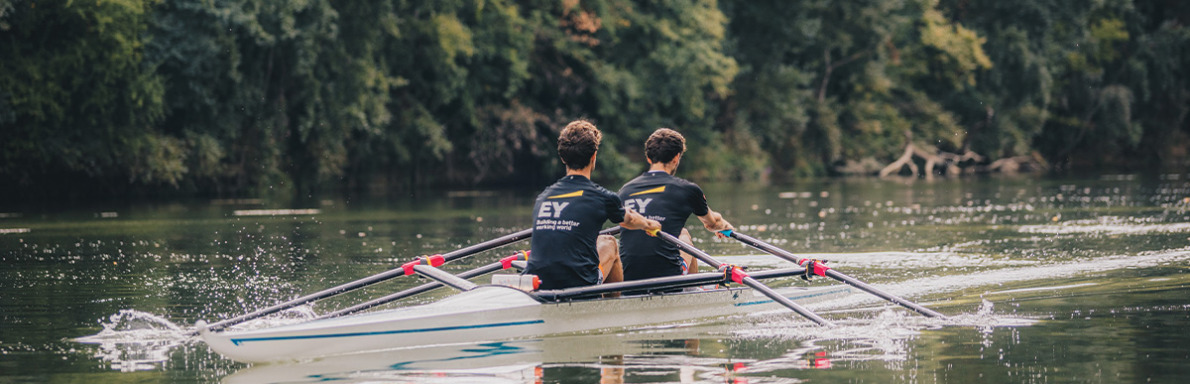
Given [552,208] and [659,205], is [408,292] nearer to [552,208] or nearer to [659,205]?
[552,208]

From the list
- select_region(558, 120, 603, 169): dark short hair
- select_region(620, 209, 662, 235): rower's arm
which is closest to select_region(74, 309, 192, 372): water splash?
select_region(558, 120, 603, 169): dark short hair

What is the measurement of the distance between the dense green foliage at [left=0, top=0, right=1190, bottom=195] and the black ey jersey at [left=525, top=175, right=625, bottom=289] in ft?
79.6

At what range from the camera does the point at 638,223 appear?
1100 cm

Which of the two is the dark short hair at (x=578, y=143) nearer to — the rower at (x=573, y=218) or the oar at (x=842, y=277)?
the rower at (x=573, y=218)

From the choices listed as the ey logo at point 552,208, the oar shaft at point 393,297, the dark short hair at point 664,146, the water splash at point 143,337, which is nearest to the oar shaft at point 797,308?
the dark short hair at point 664,146

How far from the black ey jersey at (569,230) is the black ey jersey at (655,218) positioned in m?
1.01

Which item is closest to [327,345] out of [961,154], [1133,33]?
[961,154]

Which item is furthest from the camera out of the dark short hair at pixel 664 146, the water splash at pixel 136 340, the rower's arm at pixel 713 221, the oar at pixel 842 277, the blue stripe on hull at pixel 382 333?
the rower's arm at pixel 713 221

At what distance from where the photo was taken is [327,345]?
9352 millimetres

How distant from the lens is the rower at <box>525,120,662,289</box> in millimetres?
10219

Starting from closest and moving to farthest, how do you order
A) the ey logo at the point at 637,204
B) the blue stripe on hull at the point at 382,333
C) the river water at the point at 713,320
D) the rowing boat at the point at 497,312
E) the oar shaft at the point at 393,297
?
1. the river water at the point at 713,320
2. the blue stripe on hull at the point at 382,333
3. the rowing boat at the point at 497,312
4. the oar shaft at the point at 393,297
5. the ey logo at the point at 637,204

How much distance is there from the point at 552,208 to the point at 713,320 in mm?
1968

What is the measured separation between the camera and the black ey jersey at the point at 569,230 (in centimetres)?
1030

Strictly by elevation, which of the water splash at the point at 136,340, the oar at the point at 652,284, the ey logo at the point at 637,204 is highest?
the ey logo at the point at 637,204
